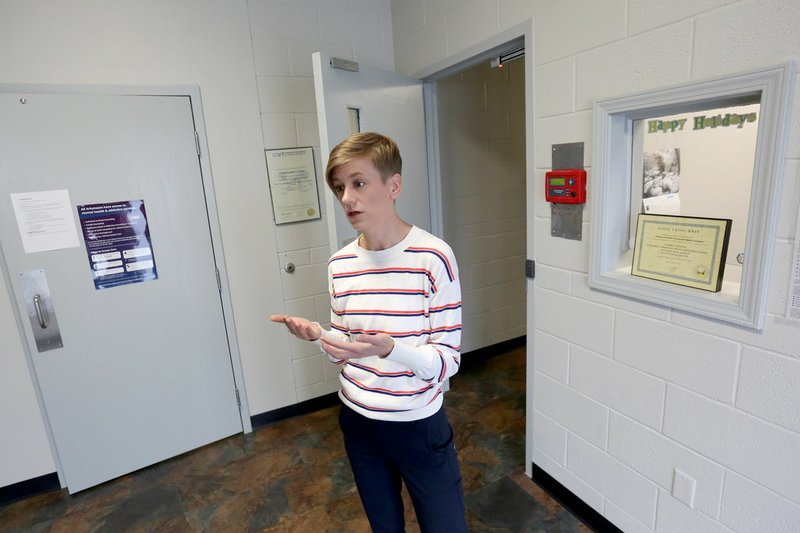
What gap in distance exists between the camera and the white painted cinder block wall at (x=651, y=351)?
44.7 inches

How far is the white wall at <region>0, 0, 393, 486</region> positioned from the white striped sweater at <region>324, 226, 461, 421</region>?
1.58 m

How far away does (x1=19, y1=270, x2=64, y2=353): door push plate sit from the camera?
6.72 ft

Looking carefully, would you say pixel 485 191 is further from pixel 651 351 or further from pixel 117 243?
pixel 117 243

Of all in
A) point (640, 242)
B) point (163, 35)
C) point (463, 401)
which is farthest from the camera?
point (463, 401)

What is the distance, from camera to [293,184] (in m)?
2.58

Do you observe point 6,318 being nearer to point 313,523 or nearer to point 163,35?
point 163,35

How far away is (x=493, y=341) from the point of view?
3.52m

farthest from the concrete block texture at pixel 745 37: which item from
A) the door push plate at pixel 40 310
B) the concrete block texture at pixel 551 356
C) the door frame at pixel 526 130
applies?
the door push plate at pixel 40 310

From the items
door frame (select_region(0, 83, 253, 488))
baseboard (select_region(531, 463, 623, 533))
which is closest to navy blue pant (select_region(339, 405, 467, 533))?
baseboard (select_region(531, 463, 623, 533))

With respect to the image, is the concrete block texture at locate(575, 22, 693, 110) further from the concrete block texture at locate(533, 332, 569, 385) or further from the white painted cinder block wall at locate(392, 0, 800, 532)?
the concrete block texture at locate(533, 332, 569, 385)

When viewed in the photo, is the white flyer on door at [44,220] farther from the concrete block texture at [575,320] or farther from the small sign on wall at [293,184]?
the concrete block texture at [575,320]

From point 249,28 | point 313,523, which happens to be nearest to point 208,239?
point 249,28

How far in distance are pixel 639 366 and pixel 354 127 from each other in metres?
1.72

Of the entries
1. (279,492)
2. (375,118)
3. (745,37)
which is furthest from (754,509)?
(375,118)
